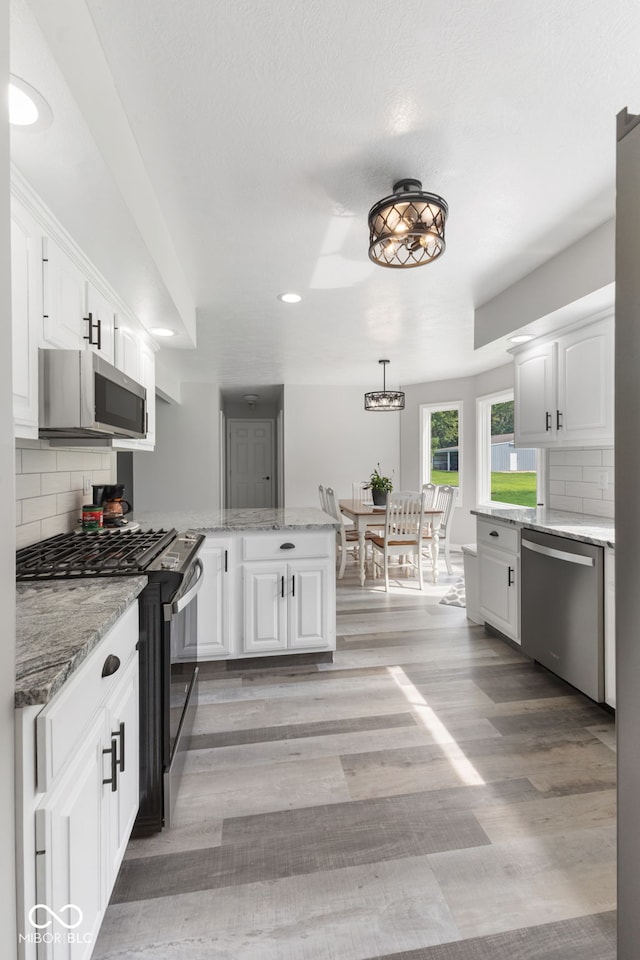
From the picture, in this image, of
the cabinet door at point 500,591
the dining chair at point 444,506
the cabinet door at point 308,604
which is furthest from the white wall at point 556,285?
the dining chair at point 444,506

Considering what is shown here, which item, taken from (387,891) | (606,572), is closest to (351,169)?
(606,572)

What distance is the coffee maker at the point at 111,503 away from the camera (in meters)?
2.66

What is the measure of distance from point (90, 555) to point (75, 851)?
3.46 ft

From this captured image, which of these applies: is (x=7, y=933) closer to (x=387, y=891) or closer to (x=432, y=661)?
(x=387, y=891)

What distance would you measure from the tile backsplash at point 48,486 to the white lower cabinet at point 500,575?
2574 mm

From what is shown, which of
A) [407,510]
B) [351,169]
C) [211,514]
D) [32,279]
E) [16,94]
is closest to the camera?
[16,94]

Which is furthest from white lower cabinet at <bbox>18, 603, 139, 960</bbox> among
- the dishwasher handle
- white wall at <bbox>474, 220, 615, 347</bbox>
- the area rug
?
the area rug

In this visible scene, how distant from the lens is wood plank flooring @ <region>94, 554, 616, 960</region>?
1215mm

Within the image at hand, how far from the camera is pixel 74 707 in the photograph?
3.12ft

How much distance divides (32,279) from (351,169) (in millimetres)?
1240

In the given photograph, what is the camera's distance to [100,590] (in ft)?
4.58

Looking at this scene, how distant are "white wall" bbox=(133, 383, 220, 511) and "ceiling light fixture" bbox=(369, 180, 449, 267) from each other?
489 cm

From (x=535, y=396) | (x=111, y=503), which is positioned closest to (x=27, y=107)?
(x=111, y=503)

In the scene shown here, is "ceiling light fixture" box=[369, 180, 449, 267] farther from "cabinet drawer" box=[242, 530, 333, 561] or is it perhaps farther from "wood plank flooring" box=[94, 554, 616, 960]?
"wood plank flooring" box=[94, 554, 616, 960]
